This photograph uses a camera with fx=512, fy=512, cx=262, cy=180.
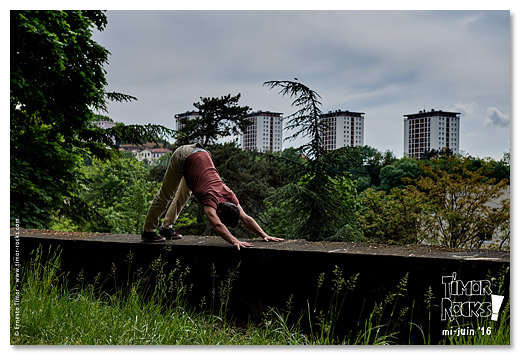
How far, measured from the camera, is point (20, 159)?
804 centimetres

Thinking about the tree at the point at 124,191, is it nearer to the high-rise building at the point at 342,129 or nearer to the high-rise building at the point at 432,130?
the high-rise building at the point at 342,129

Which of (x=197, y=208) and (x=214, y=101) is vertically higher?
(x=214, y=101)

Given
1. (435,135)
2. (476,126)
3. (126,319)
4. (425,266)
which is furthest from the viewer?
(435,135)

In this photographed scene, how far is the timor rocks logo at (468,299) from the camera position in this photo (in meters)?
3.24

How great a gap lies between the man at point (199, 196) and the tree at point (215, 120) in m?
8.72

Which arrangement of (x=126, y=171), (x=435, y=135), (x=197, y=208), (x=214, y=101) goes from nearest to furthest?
(x=435, y=135) → (x=214, y=101) → (x=197, y=208) → (x=126, y=171)

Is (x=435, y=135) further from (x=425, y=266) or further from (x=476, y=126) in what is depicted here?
(x=425, y=266)

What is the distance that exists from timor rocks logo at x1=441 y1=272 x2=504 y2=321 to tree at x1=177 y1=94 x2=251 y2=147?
32.4 feet

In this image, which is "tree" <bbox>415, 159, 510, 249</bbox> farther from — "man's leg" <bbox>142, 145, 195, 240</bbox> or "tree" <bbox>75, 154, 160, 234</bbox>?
"tree" <bbox>75, 154, 160, 234</bbox>

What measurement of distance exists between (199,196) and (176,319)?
2.92ft

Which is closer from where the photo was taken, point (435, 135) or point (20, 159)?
point (435, 135)

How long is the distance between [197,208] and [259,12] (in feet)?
41.5

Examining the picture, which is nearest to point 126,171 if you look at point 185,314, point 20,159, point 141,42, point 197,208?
point 197,208

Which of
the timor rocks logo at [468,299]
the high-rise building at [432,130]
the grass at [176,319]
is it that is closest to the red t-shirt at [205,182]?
the grass at [176,319]
